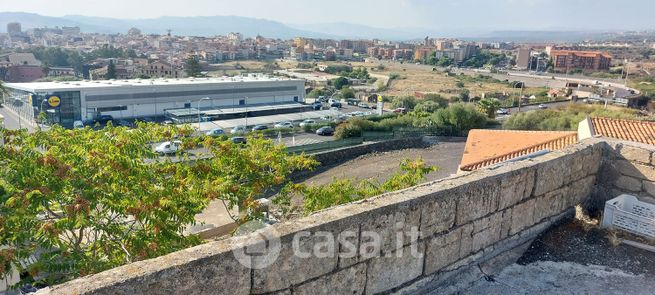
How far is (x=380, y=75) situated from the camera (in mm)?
112938

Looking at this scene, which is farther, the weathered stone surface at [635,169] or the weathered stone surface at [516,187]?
the weathered stone surface at [635,169]

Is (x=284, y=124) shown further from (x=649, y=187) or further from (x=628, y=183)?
(x=649, y=187)

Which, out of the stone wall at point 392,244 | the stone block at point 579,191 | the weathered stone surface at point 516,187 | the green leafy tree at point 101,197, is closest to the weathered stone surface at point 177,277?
the stone wall at point 392,244

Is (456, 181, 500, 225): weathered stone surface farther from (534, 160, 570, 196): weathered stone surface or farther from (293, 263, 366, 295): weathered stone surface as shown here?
(293, 263, 366, 295): weathered stone surface

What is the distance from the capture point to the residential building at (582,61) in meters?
122

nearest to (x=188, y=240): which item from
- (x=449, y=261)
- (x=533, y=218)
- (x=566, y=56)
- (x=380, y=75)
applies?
(x=449, y=261)

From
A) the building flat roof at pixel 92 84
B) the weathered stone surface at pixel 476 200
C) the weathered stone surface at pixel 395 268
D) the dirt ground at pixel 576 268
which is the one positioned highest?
the weathered stone surface at pixel 476 200

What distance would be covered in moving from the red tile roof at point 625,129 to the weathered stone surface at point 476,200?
5.47 metres

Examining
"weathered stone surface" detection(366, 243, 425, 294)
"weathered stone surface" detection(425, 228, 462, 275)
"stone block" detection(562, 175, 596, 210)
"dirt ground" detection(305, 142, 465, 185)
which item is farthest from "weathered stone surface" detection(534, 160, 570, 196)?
"dirt ground" detection(305, 142, 465, 185)

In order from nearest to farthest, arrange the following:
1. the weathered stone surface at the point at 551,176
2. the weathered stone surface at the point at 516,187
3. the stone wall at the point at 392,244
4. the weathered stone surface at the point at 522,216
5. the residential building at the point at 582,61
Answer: the stone wall at the point at 392,244
the weathered stone surface at the point at 516,187
the weathered stone surface at the point at 522,216
the weathered stone surface at the point at 551,176
the residential building at the point at 582,61

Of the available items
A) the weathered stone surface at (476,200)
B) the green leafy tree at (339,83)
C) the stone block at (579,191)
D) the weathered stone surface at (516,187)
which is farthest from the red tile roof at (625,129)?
the green leafy tree at (339,83)

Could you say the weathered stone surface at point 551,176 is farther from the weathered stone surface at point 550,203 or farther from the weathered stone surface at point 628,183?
the weathered stone surface at point 628,183

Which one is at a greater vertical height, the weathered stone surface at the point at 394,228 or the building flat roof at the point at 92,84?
the weathered stone surface at the point at 394,228

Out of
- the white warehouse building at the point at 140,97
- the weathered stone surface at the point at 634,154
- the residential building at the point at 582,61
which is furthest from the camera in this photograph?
the residential building at the point at 582,61
